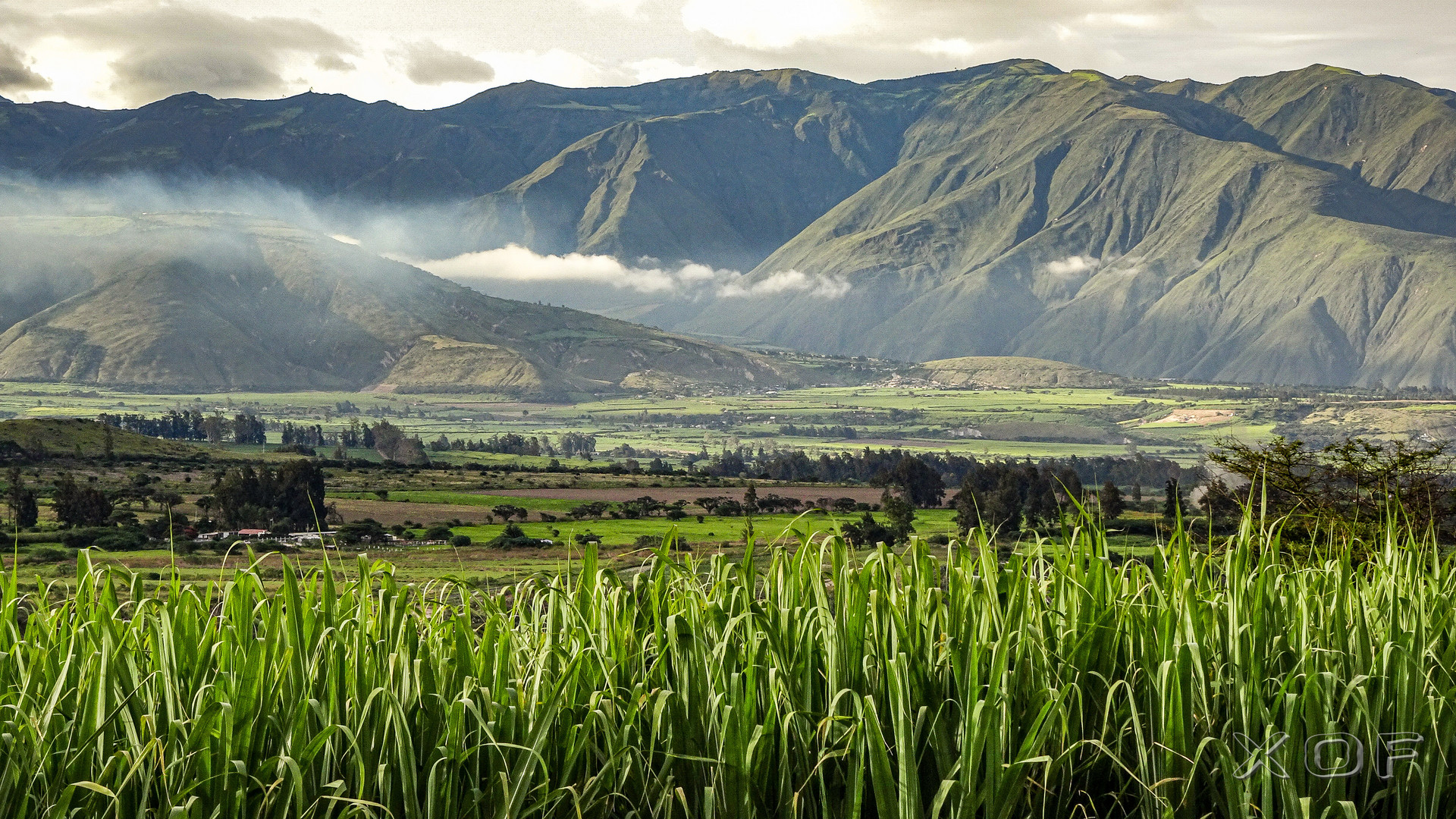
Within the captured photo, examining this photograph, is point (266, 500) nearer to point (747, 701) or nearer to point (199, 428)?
point (747, 701)

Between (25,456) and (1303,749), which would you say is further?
(25,456)

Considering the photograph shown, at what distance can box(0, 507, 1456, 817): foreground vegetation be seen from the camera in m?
5.70

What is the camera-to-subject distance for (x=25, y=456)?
3898 inches

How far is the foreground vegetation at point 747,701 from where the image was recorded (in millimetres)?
5699

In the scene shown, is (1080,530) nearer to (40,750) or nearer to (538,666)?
(538,666)

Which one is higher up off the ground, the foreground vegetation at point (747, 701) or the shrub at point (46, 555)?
the foreground vegetation at point (747, 701)

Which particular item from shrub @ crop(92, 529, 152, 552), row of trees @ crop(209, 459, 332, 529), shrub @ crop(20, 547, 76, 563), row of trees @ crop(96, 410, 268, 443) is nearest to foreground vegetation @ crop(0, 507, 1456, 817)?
shrub @ crop(20, 547, 76, 563)

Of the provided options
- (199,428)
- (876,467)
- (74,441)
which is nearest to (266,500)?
(74,441)

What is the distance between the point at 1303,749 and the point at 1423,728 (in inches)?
28.9

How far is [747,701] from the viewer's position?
605 cm

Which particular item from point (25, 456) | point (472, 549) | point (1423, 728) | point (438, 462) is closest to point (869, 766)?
point (1423, 728)

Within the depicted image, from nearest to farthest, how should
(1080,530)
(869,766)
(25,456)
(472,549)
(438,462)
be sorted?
(869,766) < (1080,530) < (472,549) < (25,456) < (438,462)

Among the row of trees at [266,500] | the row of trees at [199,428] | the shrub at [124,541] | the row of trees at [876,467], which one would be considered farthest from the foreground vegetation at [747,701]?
the row of trees at [199,428]

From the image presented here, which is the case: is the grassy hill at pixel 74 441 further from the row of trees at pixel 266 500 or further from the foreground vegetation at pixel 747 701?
the foreground vegetation at pixel 747 701
